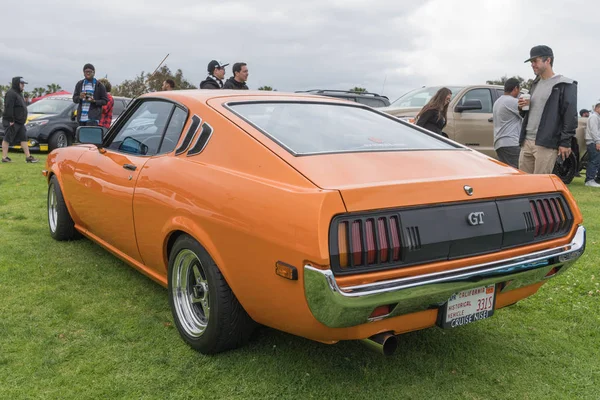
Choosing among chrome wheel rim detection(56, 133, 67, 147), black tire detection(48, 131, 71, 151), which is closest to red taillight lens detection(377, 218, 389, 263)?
black tire detection(48, 131, 71, 151)

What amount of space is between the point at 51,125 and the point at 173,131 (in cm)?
1036

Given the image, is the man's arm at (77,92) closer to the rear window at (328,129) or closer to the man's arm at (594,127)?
the rear window at (328,129)

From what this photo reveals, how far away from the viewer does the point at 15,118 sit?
36.1 feet

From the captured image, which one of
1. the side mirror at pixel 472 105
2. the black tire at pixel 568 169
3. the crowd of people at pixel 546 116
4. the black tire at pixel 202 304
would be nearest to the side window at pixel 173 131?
the black tire at pixel 202 304

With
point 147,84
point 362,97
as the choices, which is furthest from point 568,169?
point 147,84

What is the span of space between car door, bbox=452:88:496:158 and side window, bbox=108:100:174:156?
23.0ft

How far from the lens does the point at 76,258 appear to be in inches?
180

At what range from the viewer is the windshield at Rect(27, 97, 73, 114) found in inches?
514

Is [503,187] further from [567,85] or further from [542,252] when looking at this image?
[567,85]

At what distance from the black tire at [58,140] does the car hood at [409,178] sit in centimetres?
1135

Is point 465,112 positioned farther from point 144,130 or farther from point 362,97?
point 144,130

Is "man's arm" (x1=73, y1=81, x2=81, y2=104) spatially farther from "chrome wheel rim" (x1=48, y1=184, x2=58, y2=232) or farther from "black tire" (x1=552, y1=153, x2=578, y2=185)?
"black tire" (x1=552, y1=153, x2=578, y2=185)

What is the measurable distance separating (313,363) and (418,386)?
545 mm

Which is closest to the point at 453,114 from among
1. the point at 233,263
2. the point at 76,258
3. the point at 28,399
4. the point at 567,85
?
the point at 567,85
